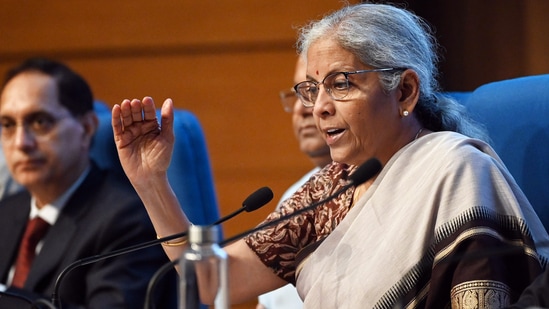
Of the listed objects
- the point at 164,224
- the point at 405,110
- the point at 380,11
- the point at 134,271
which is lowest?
the point at 134,271

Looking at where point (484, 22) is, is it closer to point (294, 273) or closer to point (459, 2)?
point (459, 2)

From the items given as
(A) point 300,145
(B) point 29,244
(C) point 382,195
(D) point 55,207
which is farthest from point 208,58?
(C) point 382,195

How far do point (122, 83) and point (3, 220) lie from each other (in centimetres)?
104

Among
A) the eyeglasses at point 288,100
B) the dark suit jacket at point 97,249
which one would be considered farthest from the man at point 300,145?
the dark suit jacket at point 97,249

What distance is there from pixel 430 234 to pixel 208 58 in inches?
82.5

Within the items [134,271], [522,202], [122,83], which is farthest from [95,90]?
[522,202]

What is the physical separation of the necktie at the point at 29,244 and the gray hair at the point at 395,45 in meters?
1.16

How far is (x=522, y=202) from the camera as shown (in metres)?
1.69

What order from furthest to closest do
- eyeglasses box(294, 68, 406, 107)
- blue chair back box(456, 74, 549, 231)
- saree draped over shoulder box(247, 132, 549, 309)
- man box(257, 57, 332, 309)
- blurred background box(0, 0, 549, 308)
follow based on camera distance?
blurred background box(0, 0, 549, 308)
man box(257, 57, 332, 309)
blue chair back box(456, 74, 549, 231)
eyeglasses box(294, 68, 406, 107)
saree draped over shoulder box(247, 132, 549, 309)

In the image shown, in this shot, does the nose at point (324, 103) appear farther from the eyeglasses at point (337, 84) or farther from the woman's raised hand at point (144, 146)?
the woman's raised hand at point (144, 146)

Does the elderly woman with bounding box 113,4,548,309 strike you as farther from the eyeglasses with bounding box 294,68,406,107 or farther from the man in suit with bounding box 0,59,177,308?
the man in suit with bounding box 0,59,177,308

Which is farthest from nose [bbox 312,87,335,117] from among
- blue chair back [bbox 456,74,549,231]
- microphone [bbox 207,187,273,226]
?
blue chair back [bbox 456,74,549,231]

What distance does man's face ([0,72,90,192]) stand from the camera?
108 inches

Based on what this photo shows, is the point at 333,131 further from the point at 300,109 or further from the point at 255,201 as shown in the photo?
the point at 300,109
